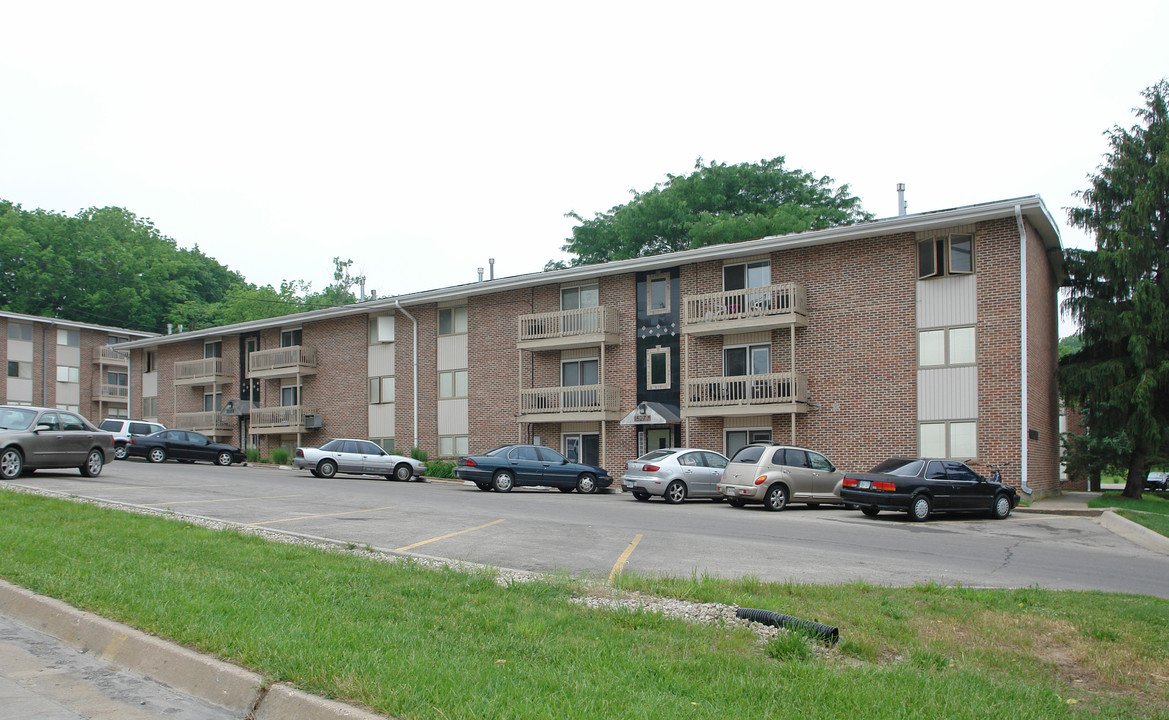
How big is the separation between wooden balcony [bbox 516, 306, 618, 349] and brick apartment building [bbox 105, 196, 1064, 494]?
7cm

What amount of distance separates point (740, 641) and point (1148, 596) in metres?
5.97

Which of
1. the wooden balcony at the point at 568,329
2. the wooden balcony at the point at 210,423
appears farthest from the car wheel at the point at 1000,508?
the wooden balcony at the point at 210,423

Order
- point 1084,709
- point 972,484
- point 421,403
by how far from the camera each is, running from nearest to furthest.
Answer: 1. point 1084,709
2. point 972,484
3. point 421,403

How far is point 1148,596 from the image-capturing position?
9727mm

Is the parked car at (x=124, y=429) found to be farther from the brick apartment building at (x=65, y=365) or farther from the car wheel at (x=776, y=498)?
the car wheel at (x=776, y=498)

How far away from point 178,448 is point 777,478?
85.0 feet

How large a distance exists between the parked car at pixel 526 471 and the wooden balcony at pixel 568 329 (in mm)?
5882

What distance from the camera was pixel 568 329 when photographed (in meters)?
32.4

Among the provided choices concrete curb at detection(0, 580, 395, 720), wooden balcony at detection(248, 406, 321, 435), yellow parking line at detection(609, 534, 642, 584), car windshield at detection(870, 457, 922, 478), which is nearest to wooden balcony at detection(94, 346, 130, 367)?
wooden balcony at detection(248, 406, 321, 435)

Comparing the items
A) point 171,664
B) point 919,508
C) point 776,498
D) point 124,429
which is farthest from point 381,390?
point 171,664

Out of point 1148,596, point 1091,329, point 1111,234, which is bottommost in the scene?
point 1148,596

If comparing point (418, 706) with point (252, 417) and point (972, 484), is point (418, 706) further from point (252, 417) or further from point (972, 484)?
point (252, 417)

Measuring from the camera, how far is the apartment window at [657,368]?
3062 centimetres

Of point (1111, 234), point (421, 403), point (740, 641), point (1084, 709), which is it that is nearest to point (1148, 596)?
point (1084, 709)
